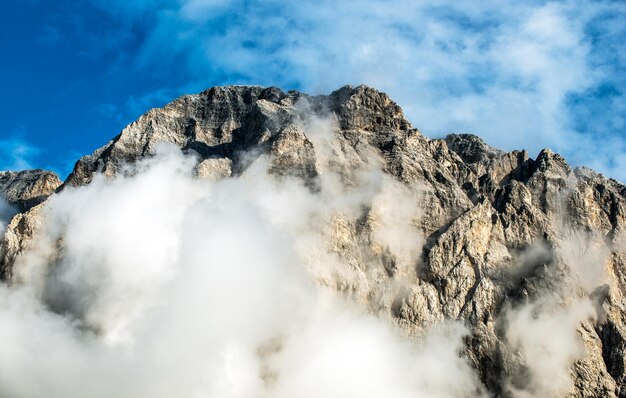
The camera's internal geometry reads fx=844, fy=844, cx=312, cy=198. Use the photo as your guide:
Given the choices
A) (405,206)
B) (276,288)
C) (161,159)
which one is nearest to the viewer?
(276,288)

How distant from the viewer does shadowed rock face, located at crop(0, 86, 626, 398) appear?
13838cm

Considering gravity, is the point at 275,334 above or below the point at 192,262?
below

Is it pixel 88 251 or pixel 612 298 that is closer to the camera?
pixel 612 298

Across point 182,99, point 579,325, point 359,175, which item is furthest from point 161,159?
point 579,325

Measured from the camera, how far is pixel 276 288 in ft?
484

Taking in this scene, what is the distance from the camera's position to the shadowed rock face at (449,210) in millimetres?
138375

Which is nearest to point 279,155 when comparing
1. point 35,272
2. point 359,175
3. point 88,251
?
point 359,175

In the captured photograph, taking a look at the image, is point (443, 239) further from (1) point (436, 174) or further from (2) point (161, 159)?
(2) point (161, 159)

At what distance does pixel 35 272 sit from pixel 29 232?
7606 mm

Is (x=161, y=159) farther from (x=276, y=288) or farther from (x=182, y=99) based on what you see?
(x=276, y=288)

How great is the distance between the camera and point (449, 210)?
515 ft

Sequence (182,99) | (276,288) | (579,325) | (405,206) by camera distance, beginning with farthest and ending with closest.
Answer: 1. (182,99)
2. (405,206)
3. (276,288)
4. (579,325)

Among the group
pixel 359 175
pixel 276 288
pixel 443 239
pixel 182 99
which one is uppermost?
pixel 182 99

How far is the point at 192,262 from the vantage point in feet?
524
